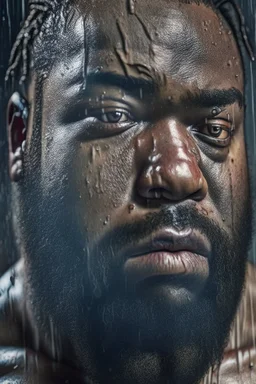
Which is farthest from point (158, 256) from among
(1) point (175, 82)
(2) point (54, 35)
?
(2) point (54, 35)

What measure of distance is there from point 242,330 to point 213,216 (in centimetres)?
48

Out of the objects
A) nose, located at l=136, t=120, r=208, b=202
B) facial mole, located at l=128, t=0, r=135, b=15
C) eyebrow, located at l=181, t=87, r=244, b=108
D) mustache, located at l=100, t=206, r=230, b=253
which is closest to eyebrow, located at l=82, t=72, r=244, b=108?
eyebrow, located at l=181, t=87, r=244, b=108

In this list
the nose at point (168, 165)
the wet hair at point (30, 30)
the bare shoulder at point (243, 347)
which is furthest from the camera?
the bare shoulder at point (243, 347)

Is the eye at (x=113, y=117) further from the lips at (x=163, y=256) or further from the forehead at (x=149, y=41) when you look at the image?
the lips at (x=163, y=256)

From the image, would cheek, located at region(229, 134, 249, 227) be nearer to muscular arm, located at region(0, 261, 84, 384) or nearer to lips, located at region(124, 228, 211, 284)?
lips, located at region(124, 228, 211, 284)

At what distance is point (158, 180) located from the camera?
3.16 metres

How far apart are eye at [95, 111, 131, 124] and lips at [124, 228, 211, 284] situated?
0.41 metres

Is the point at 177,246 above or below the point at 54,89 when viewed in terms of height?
below

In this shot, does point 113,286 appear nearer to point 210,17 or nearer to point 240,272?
point 240,272

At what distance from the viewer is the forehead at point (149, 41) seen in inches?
126

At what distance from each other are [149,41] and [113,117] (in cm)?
29

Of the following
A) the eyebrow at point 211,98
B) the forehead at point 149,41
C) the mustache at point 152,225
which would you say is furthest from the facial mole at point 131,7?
the mustache at point 152,225

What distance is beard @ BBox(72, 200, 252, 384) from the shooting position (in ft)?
10.5

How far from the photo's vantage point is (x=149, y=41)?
324 cm
